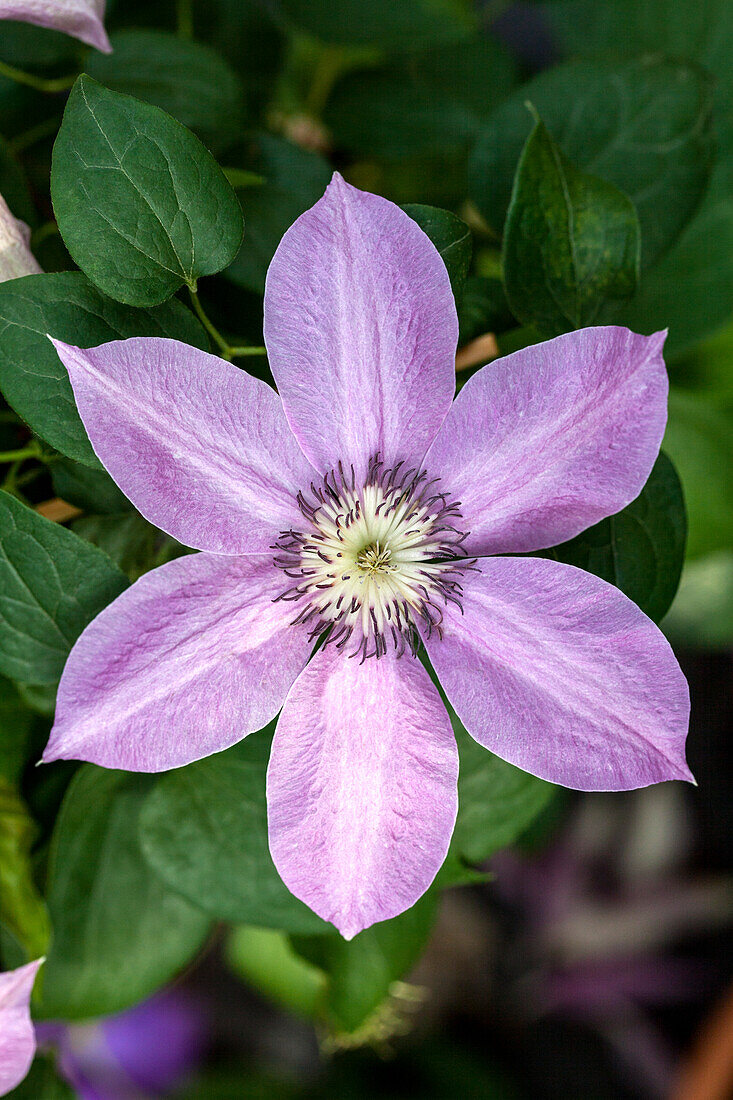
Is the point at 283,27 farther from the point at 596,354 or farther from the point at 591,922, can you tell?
the point at 591,922

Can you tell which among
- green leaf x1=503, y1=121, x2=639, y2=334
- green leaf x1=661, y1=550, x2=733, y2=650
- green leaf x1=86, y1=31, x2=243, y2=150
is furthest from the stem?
green leaf x1=661, y1=550, x2=733, y2=650

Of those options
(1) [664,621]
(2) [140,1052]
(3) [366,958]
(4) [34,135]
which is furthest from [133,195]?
(2) [140,1052]

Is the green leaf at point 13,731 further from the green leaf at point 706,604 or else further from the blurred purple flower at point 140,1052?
the blurred purple flower at point 140,1052

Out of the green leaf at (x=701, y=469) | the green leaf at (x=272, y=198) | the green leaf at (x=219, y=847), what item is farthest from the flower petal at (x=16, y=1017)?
the green leaf at (x=701, y=469)

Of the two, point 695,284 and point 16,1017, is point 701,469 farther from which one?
point 16,1017

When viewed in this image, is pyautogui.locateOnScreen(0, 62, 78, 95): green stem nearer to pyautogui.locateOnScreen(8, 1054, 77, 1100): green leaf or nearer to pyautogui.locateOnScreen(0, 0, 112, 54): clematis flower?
pyautogui.locateOnScreen(0, 0, 112, 54): clematis flower

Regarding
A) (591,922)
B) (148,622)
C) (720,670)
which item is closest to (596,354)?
(148,622)
